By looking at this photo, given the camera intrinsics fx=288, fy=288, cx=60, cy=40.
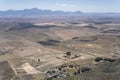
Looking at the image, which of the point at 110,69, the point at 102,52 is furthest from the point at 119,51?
the point at 110,69

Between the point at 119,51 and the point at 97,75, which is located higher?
the point at 97,75

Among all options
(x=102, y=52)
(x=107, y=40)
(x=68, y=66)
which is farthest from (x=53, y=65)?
(x=107, y=40)

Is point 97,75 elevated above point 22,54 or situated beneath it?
elevated above

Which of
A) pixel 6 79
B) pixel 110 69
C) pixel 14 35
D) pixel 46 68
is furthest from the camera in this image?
pixel 14 35

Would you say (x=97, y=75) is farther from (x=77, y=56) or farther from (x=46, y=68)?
(x=77, y=56)

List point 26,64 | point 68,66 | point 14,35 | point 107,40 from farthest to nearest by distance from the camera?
point 14,35 < point 107,40 < point 26,64 < point 68,66

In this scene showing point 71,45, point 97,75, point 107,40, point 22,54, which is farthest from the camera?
point 107,40

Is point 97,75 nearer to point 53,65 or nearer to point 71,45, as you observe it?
point 53,65

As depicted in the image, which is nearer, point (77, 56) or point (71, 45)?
point (77, 56)

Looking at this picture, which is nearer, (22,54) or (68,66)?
(68,66)
